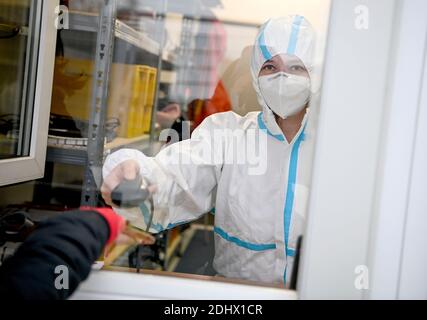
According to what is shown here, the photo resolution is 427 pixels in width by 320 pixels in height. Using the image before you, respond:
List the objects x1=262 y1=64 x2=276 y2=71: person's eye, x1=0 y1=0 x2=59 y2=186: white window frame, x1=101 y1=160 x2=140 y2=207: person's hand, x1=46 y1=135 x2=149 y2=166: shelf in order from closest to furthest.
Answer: x1=101 y1=160 x2=140 y2=207: person's hand, x1=262 y1=64 x2=276 y2=71: person's eye, x1=0 y1=0 x2=59 y2=186: white window frame, x1=46 y1=135 x2=149 y2=166: shelf

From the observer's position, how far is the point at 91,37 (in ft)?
5.69

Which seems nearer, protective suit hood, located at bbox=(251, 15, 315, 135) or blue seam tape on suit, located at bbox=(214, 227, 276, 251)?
protective suit hood, located at bbox=(251, 15, 315, 135)

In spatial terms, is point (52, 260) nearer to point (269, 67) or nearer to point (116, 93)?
point (269, 67)

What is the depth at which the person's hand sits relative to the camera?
3.17 feet

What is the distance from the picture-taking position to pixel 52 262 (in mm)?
640

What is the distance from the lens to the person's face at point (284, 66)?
3.39 feet

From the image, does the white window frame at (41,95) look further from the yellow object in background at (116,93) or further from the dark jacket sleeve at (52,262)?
the dark jacket sleeve at (52,262)

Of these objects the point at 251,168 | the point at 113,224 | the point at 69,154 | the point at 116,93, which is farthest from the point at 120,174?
the point at 116,93

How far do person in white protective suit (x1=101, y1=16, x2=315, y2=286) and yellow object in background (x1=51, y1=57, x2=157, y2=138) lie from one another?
57cm

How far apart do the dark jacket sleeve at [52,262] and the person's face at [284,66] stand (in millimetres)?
611

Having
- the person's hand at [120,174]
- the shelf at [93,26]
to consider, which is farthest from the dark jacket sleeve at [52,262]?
the shelf at [93,26]

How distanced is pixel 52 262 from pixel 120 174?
35 centimetres

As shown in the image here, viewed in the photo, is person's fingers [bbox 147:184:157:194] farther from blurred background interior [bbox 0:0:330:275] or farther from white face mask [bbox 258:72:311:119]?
white face mask [bbox 258:72:311:119]

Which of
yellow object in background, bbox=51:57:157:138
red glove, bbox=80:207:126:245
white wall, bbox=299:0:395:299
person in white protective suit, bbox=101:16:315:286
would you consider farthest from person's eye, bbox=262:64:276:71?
yellow object in background, bbox=51:57:157:138
